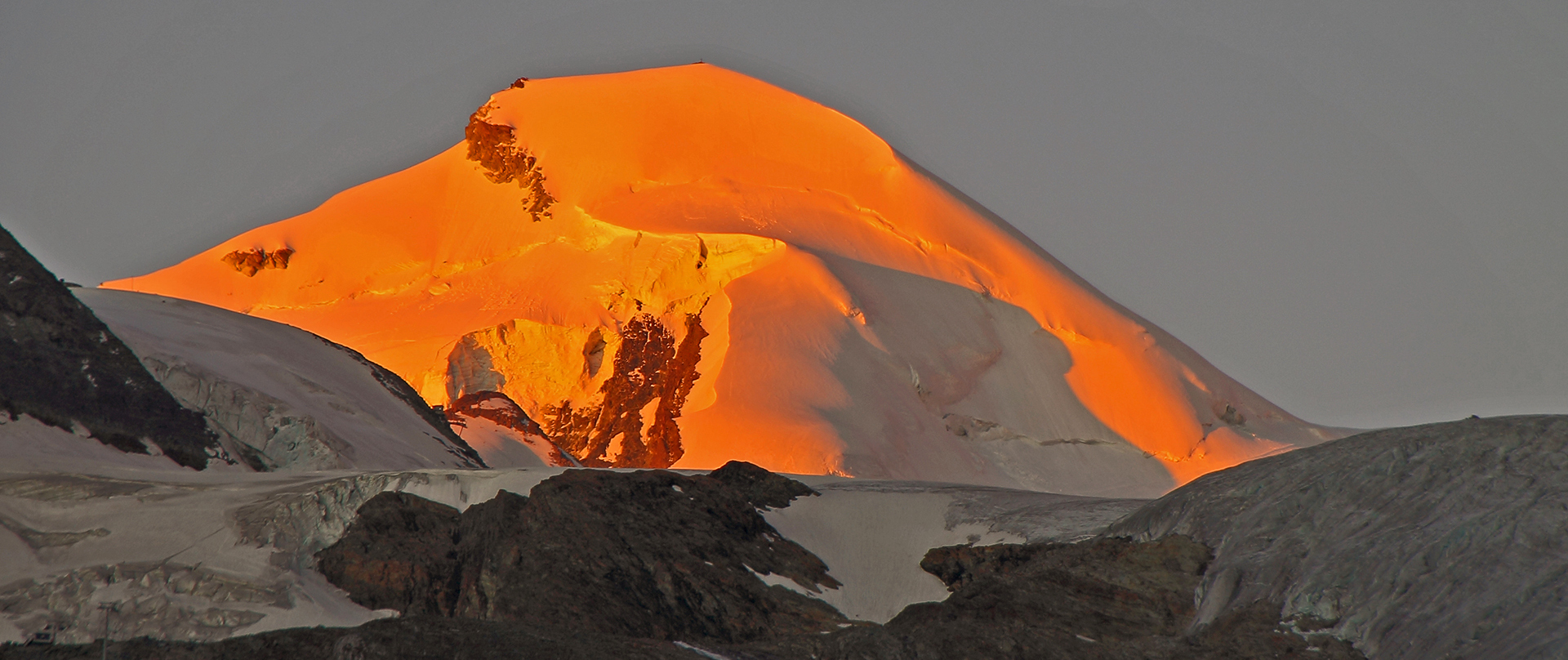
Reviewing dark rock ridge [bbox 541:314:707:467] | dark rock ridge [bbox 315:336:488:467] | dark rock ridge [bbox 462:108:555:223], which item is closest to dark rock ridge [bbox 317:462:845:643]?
dark rock ridge [bbox 315:336:488:467]

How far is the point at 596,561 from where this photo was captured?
16281mm

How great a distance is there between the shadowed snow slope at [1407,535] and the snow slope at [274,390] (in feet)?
48.8

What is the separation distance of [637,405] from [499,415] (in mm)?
5771

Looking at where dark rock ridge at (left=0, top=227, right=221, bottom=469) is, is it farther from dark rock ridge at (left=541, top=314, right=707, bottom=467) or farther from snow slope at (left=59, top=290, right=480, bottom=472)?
dark rock ridge at (left=541, top=314, right=707, bottom=467)

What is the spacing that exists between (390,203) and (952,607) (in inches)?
1605

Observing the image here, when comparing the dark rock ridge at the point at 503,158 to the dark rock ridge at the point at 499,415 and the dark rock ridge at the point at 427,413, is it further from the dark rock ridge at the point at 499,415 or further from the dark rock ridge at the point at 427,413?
the dark rock ridge at the point at 427,413

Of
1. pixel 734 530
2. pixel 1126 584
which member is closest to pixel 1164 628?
pixel 1126 584

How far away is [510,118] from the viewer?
A: 51.9 meters

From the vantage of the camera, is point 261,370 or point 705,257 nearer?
point 261,370

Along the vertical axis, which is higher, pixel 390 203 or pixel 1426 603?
pixel 390 203

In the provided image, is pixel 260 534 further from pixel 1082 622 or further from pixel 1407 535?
pixel 1407 535

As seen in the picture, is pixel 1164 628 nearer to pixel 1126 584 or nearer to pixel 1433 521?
pixel 1126 584

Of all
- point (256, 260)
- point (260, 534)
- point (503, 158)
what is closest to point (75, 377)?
point (260, 534)

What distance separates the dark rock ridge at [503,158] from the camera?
4969cm
